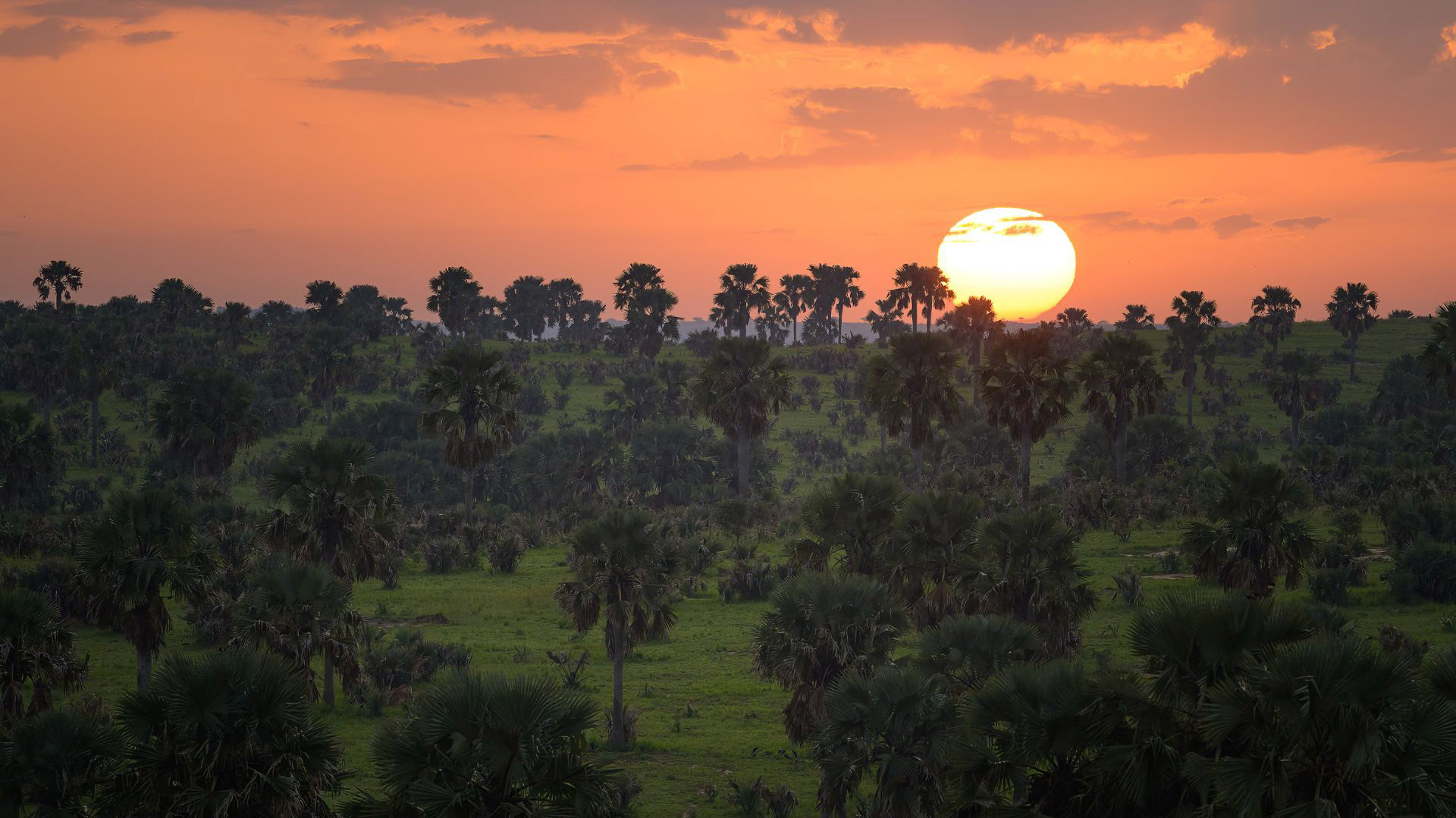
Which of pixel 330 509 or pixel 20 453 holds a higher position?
pixel 20 453

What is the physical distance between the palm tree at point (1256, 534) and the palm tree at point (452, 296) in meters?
87.8

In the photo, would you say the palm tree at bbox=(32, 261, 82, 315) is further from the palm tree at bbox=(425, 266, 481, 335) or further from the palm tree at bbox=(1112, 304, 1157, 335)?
the palm tree at bbox=(1112, 304, 1157, 335)

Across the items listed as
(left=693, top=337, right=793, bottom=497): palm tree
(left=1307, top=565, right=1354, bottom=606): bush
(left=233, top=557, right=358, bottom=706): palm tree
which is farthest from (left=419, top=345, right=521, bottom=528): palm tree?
(left=1307, top=565, right=1354, bottom=606): bush

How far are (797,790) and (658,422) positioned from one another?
54.6m

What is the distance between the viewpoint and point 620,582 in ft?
99.7

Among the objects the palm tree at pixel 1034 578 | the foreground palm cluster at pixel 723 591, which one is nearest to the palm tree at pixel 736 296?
the foreground palm cluster at pixel 723 591

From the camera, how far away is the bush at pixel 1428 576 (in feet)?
134

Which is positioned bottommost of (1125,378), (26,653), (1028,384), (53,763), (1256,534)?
(53,763)

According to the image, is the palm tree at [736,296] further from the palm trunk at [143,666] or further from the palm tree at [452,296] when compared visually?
the palm trunk at [143,666]

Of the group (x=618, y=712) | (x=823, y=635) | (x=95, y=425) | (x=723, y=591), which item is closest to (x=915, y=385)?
(x=723, y=591)

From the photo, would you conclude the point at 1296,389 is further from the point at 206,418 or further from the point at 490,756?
the point at 490,756

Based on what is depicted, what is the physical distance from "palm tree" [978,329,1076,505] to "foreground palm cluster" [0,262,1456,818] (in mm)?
172

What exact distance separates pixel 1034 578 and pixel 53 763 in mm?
22477

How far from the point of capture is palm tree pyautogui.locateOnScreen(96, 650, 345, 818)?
55.6 ft
